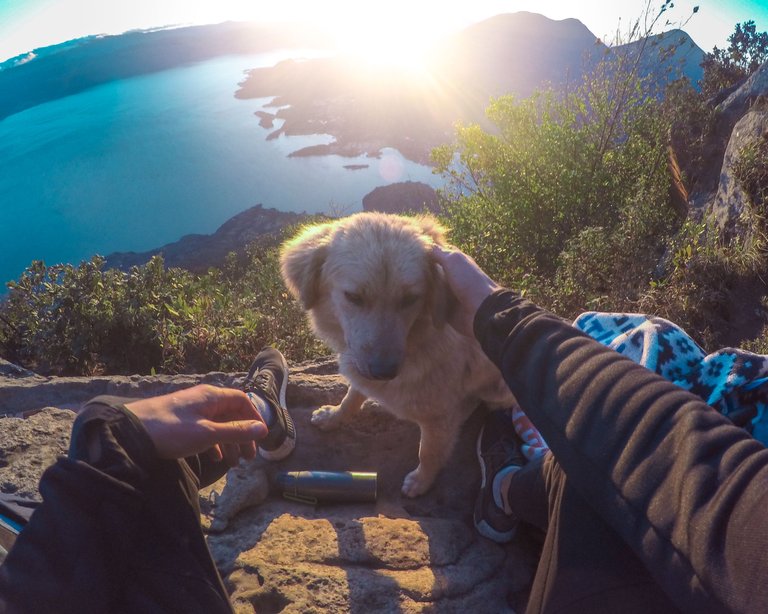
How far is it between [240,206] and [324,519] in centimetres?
1024

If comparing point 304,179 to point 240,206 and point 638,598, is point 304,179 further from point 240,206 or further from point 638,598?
point 638,598

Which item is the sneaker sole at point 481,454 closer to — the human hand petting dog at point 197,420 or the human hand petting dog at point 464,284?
the human hand petting dog at point 464,284

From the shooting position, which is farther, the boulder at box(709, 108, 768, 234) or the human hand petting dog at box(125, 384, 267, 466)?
the boulder at box(709, 108, 768, 234)

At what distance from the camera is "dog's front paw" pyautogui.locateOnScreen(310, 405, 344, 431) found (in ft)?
11.4

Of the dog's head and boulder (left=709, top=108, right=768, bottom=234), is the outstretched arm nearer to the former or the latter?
the dog's head

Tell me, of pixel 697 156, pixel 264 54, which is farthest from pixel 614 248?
pixel 264 54

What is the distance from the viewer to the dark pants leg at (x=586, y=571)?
128 centimetres

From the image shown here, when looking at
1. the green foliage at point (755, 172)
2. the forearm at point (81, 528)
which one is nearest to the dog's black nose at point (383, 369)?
the forearm at point (81, 528)

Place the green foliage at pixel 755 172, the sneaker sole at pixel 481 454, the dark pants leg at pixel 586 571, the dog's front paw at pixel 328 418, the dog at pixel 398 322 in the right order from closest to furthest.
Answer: the dark pants leg at pixel 586 571 → the dog at pixel 398 322 → the sneaker sole at pixel 481 454 → the dog's front paw at pixel 328 418 → the green foliage at pixel 755 172

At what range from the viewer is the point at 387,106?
10.6m

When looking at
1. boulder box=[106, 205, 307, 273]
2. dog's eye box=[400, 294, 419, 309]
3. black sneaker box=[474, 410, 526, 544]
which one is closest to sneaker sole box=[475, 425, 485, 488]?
black sneaker box=[474, 410, 526, 544]

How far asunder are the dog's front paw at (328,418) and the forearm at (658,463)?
2.09m

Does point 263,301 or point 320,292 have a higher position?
point 320,292

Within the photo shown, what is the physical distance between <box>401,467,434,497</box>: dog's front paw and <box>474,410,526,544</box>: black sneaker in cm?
35
